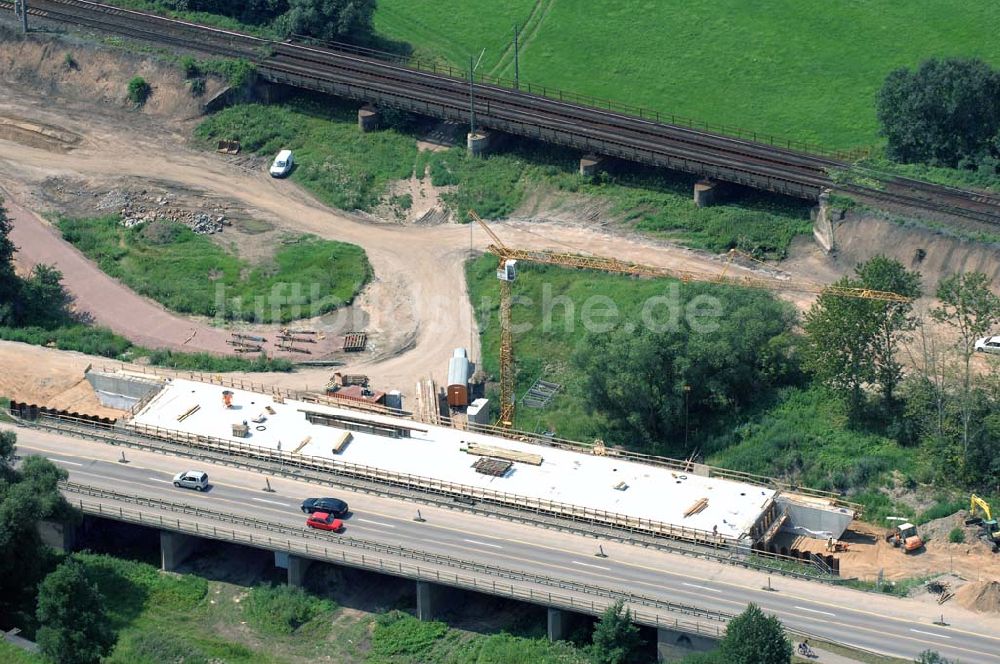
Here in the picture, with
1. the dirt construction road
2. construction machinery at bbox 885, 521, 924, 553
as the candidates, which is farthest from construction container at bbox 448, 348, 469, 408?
construction machinery at bbox 885, 521, 924, 553

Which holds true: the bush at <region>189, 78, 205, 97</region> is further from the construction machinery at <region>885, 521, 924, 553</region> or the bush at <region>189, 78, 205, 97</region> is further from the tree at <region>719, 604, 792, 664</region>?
the tree at <region>719, 604, 792, 664</region>

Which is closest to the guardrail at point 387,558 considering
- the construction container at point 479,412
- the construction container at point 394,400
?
the construction container at point 479,412

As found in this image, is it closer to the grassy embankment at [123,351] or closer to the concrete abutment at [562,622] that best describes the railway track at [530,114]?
the grassy embankment at [123,351]

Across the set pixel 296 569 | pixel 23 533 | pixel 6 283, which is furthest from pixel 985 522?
pixel 6 283

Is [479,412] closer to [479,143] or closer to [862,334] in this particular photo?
[862,334]

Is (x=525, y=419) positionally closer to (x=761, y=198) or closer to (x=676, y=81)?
(x=761, y=198)

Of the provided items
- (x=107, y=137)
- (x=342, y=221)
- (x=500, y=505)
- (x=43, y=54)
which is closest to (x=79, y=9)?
(x=43, y=54)
